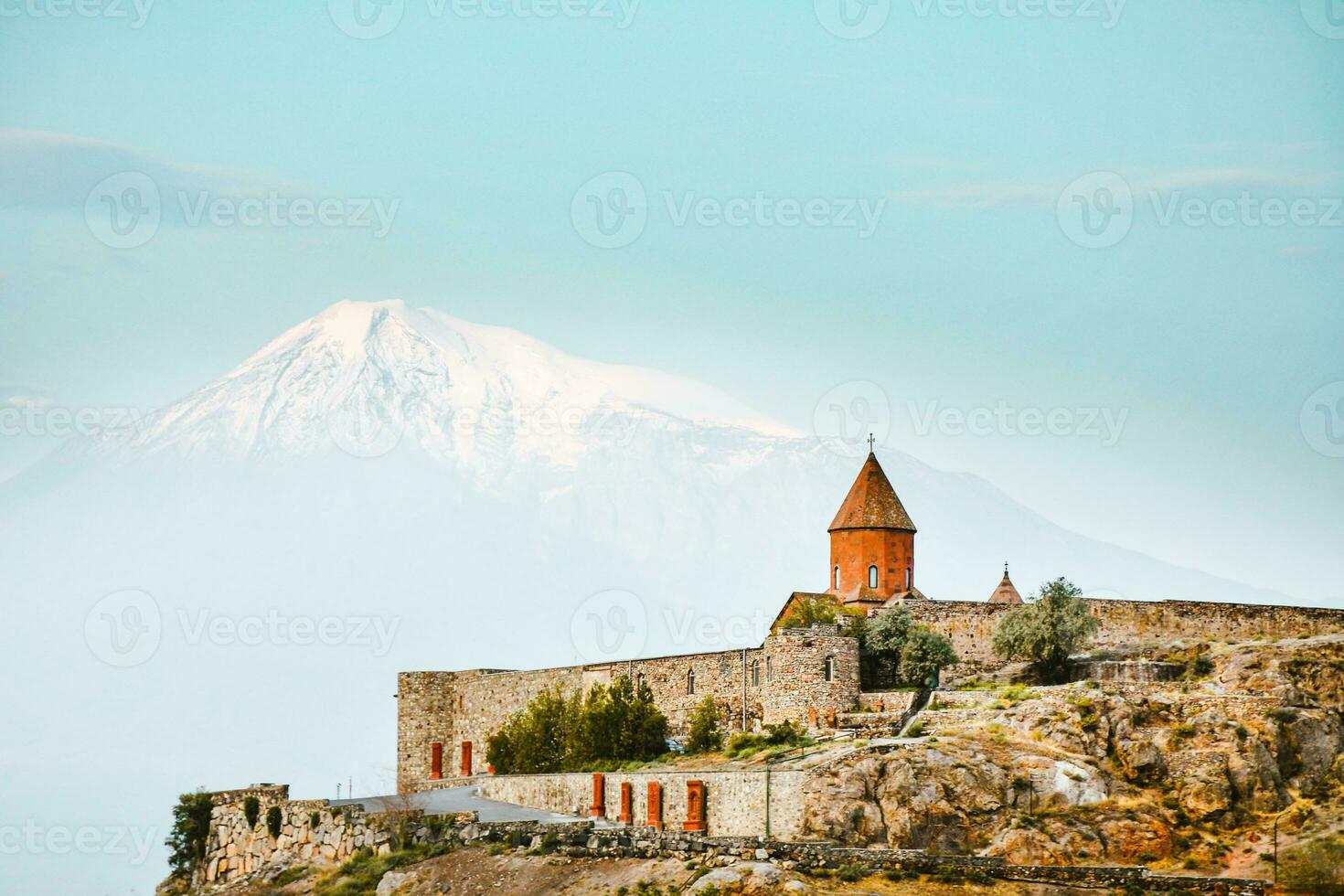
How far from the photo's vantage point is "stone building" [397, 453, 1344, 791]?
57.4 m

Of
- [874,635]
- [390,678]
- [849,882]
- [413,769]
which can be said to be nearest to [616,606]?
[390,678]

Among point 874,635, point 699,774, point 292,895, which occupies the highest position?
point 874,635

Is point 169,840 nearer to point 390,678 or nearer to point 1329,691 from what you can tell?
point 1329,691

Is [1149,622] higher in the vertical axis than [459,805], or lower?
higher

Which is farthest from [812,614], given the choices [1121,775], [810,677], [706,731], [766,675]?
[1121,775]

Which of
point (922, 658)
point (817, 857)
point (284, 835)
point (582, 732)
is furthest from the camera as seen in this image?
point (582, 732)

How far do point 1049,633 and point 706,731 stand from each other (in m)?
10.7

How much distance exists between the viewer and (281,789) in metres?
62.1

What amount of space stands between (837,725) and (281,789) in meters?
18.2

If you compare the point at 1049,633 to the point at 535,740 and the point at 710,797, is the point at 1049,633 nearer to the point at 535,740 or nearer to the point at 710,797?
the point at 710,797

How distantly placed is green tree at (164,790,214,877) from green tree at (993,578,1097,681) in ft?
85.2

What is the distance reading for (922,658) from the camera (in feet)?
192

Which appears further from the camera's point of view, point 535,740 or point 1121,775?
point 535,740

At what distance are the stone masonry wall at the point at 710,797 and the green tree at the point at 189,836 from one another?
460 inches
